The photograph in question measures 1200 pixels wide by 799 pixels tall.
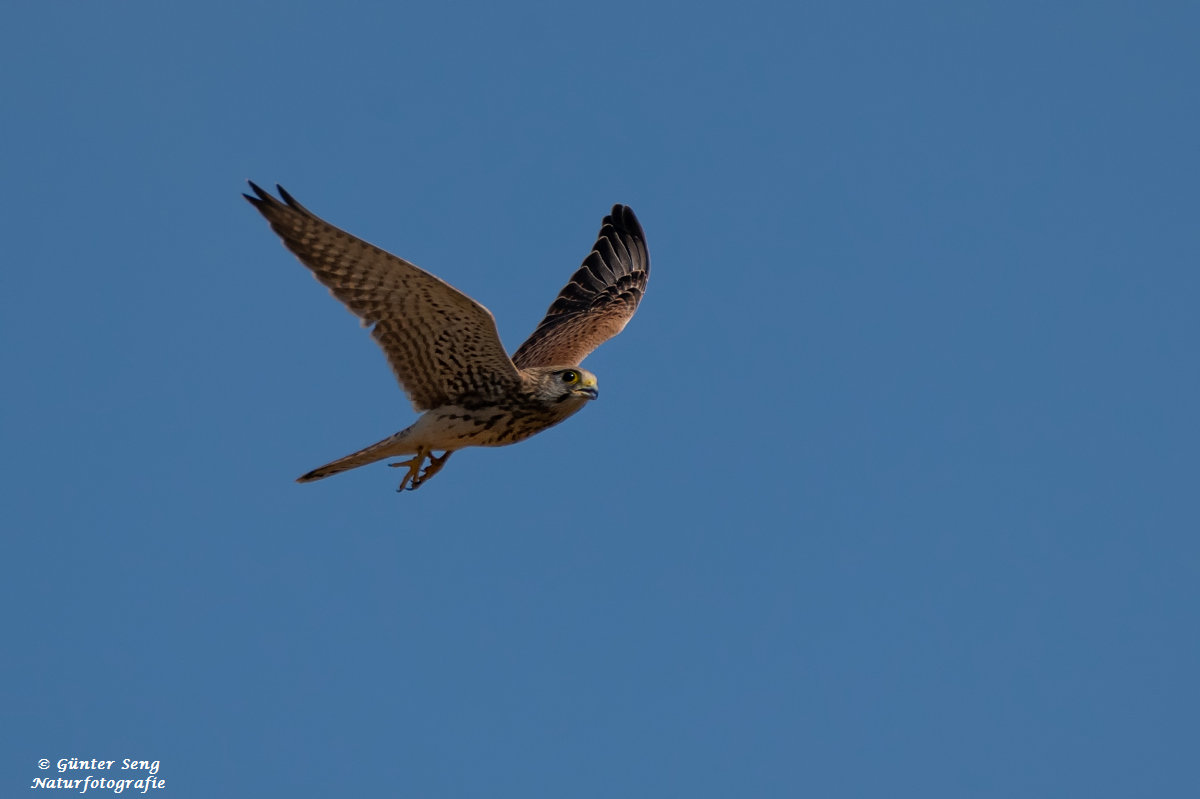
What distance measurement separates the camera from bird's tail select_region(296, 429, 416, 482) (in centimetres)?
792

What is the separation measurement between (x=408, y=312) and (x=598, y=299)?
348 cm

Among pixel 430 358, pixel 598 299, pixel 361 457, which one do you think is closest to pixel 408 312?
pixel 430 358

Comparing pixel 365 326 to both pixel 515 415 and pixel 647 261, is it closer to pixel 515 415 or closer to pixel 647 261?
pixel 515 415

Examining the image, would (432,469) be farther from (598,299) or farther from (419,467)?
(598,299)

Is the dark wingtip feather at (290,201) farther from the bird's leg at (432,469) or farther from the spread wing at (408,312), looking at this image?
the bird's leg at (432,469)

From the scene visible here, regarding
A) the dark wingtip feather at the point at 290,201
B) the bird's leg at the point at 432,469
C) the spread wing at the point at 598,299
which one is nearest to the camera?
the dark wingtip feather at the point at 290,201

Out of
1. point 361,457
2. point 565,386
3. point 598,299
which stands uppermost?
point 598,299

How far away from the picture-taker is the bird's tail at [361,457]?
7.92 meters

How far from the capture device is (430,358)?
7867 mm

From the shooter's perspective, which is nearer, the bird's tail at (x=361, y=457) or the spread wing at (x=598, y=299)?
the bird's tail at (x=361, y=457)

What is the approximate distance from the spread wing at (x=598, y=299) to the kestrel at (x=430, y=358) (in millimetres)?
529

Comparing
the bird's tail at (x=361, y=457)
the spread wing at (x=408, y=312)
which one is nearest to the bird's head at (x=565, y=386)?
the spread wing at (x=408, y=312)

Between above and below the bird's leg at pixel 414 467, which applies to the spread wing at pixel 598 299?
above

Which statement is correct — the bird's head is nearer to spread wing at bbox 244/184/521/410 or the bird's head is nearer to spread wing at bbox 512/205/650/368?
spread wing at bbox 244/184/521/410
